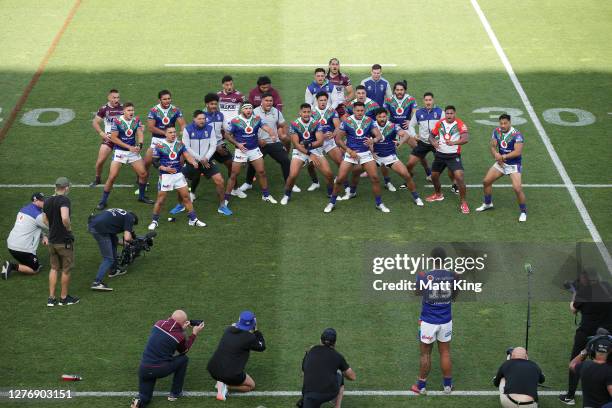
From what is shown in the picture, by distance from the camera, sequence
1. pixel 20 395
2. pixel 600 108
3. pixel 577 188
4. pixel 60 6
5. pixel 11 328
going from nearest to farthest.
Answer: pixel 20 395 → pixel 11 328 → pixel 577 188 → pixel 600 108 → pixel 60 6

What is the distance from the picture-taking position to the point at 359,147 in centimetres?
2162

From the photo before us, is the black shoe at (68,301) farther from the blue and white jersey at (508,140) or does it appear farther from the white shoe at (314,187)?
the blue and white jersey at (508,140)

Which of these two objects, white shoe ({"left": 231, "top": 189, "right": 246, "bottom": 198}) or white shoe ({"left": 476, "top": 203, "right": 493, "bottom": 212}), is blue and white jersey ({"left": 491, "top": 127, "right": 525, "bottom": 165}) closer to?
white shoe ({"left": 476, "top": 203, "right": 493, "bottom": 212})

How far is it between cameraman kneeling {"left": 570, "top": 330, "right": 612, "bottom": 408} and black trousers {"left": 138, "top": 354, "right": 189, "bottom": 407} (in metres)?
5.51

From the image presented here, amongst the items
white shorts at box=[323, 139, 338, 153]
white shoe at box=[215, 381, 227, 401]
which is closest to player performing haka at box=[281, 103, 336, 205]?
white shorts at box=[323, 139, 338, 153]

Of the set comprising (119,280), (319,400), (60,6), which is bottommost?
(60,6)

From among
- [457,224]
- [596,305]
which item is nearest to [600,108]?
[457,224]

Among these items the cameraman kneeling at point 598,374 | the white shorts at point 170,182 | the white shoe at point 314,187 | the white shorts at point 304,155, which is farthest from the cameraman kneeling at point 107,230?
the cameraman kneeling at point 598,374

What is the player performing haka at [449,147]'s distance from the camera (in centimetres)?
2159

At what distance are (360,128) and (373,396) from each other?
725 centimetres

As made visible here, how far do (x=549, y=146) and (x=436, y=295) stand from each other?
398 inches

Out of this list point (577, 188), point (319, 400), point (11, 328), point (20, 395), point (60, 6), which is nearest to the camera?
point (319, 400)

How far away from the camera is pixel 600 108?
2638 cm

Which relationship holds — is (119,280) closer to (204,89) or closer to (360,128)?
(360,128)
